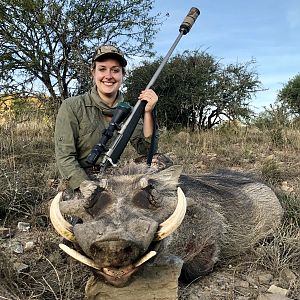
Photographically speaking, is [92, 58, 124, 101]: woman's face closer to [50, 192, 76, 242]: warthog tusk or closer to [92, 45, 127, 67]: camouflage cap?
[92, 45, 127, 67]: camouflage cap

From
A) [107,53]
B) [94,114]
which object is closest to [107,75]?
[107,53]

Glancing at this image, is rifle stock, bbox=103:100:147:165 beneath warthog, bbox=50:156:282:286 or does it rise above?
above

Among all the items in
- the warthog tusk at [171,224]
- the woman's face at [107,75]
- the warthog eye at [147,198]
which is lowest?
the warthog tusk at [171,224]

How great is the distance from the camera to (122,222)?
6.67 feet

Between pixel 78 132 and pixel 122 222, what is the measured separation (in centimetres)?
174

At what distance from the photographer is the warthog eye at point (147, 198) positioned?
231 centimetres

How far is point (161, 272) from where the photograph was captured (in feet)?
8.05

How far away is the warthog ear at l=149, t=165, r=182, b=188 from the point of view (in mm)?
2642

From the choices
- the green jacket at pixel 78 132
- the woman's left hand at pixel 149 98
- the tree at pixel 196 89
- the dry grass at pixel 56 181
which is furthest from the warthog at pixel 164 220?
the tree at pixel 196 89

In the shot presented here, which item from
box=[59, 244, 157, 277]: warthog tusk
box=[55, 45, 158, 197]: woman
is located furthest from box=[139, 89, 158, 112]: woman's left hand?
box=[59, 244, 157, 277]: warthog tusk

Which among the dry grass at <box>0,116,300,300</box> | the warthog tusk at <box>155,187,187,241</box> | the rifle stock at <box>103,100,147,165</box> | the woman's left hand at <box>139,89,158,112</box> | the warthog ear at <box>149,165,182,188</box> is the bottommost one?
the dry grass at <box>0,116,300,300</box>

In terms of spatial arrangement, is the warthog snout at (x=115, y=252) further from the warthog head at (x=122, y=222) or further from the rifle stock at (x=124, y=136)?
the rifle stock at (x=124, y=136)

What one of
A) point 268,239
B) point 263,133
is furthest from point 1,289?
point 263,133

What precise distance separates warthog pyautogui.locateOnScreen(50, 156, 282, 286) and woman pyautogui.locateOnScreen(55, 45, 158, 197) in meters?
0.62
